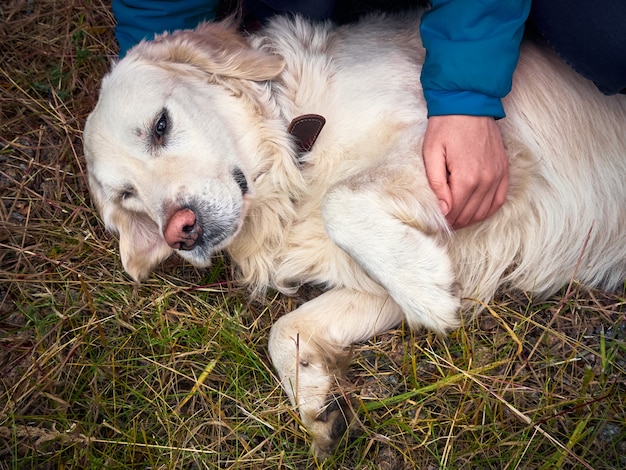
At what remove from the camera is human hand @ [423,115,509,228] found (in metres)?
2.40

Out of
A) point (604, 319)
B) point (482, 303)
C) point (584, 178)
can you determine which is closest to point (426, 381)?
point (482, 303)

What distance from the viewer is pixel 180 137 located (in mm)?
2666

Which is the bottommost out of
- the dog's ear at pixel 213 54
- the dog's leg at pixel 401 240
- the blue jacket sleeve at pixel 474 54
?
the dog's leg at pixel 401 240

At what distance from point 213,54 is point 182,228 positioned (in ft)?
3.03

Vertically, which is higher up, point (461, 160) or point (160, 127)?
point (461, 160)

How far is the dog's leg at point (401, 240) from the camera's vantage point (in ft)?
7.60

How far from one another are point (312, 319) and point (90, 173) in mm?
1386

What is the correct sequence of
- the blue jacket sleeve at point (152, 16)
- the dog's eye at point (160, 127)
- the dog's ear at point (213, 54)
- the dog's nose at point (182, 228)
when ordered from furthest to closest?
1. the blue jacket sleeve at point (152, 16)
2. the dog's ear at point (213, 54)
3. the dog's eye at point (160, 127)
4. the dog's nose at point (182, 228)

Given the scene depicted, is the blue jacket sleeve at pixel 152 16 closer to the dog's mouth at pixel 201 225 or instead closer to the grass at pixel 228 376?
the grass at pixel 228 376

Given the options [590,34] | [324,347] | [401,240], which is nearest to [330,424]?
[324,347]

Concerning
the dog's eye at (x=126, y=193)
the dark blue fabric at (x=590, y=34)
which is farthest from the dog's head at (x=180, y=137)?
the dark blue fabric at (x=590, y=34)

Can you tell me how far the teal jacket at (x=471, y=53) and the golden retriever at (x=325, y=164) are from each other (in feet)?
0.68

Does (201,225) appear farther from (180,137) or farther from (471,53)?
(471,53)

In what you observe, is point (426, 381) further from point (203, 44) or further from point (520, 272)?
point (203, 44)
